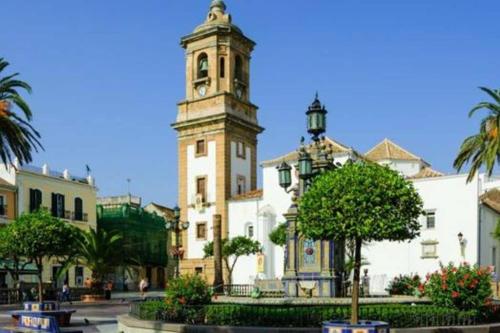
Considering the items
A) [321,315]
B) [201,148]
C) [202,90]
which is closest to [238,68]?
[202,90]

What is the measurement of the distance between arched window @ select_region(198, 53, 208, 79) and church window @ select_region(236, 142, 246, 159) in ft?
19.7

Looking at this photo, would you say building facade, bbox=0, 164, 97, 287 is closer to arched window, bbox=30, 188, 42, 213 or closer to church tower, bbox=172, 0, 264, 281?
arched window, bbox=30, 188, 42, 213

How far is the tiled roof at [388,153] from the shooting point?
48625mm

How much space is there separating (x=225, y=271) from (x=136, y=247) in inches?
638

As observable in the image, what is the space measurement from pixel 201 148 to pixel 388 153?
46.8 feet

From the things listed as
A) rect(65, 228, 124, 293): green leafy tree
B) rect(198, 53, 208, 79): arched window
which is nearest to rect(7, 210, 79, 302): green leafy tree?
rect(65, 228, 124, 293): green leafy tree

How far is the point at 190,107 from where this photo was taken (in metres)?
49.4

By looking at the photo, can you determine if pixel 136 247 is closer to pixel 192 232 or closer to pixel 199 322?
pixel 192 232

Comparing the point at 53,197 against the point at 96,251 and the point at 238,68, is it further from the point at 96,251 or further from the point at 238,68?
the point at 238,68

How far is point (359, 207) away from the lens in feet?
37.7

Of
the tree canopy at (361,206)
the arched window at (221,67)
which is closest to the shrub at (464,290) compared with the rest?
the tree canopy at (361,206)

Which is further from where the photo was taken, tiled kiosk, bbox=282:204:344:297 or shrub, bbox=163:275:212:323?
tiled kiosk, bbox=282:204:344:297

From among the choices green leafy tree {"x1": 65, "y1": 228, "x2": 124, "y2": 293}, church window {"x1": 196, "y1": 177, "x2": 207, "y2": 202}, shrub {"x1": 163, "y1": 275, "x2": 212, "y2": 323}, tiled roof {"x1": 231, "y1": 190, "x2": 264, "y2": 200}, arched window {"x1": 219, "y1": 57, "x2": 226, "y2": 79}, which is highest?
arched window {"x1": 219, "y1": 57, "x2": 226, "y2": 79}

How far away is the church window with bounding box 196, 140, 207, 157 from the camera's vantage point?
48.3m
